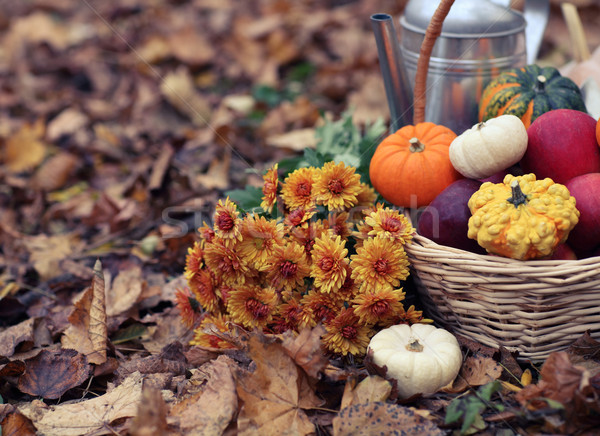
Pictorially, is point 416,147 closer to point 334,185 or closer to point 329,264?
point 334,185

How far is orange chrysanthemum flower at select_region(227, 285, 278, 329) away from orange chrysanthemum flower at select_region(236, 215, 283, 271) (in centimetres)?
7

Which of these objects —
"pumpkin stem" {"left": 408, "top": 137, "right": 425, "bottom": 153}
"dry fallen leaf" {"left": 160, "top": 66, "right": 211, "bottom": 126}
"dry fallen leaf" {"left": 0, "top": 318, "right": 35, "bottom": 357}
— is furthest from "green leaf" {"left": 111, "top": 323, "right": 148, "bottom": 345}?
"dry fallen leaf" {"left": 160, "top": 66, "right": 211, "bottom": 126}

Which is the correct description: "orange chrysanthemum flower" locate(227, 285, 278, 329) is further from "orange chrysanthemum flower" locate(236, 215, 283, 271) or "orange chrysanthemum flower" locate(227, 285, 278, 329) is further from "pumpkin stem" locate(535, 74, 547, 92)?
"pumpkin stem" locate(535, 74, 547, 92)

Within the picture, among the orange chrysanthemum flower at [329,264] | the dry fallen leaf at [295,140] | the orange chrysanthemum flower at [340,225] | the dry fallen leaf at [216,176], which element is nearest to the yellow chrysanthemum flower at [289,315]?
the orange chrysanthemum flower at [329,264]

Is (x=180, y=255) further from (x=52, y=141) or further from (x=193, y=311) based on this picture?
(x=52, y=141)

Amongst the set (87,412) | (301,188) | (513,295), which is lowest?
(87,412)

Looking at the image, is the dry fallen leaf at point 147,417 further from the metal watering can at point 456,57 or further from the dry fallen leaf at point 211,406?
the metal watering can at point 456,57

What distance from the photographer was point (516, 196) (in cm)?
135

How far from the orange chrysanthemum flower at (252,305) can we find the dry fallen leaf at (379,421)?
38cm

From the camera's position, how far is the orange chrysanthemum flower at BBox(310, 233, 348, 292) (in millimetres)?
1419

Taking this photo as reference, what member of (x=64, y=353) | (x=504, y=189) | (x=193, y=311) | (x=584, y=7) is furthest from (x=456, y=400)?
(x=584, y=7)

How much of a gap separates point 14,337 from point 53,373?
24 centimetres

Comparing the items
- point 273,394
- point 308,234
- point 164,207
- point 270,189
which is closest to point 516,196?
point 308,234

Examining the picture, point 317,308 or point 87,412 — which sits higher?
point 317,308
